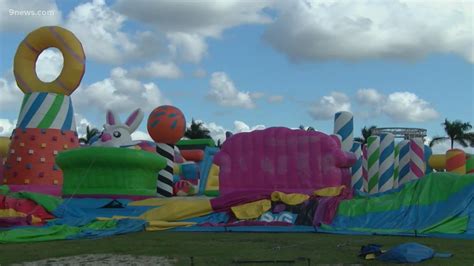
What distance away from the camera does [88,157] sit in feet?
38.9

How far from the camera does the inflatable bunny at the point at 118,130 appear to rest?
15.2 meters

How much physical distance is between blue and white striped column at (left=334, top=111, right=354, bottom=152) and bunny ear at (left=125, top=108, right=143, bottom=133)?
17.7 feet

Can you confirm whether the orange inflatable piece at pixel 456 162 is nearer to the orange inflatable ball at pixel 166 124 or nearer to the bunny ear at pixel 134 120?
the orange inflatable ball at pixel 166 124

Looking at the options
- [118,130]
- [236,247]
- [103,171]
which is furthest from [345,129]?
[236,247]

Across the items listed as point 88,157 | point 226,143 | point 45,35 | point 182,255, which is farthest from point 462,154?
point 182,255

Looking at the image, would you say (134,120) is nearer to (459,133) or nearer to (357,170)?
(357,170)

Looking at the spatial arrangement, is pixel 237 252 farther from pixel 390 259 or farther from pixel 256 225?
pixel 256 225

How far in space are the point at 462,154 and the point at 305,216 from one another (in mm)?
10208

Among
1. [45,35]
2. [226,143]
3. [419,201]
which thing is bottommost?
[419,201]

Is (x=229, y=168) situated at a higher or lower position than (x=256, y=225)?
higher

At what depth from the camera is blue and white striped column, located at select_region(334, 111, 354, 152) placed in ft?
51.4

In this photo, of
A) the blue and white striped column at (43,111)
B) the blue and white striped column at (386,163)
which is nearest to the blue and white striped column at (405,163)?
the blue and white striped column at (386,163)

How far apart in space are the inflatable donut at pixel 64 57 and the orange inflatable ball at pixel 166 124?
257 cm

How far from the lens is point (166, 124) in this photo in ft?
46.4
